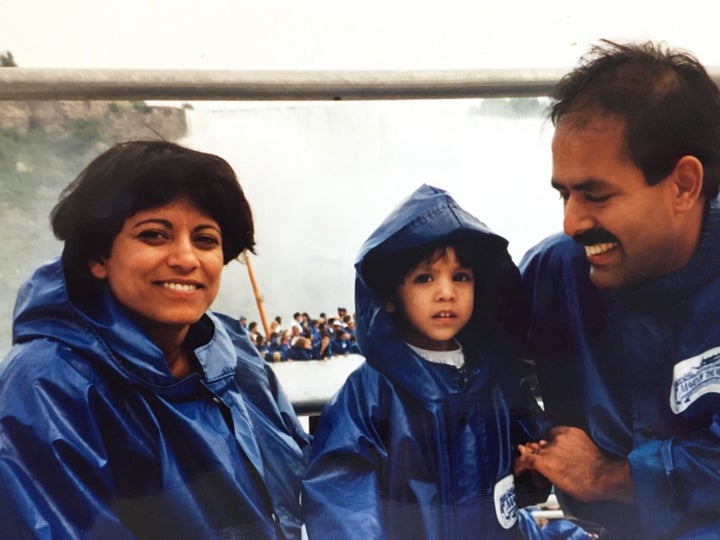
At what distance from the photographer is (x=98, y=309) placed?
1.01 metres

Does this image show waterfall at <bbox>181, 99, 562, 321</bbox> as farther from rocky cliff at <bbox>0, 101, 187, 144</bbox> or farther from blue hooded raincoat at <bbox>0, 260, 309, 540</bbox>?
blue hooded raincoat at <bbox>0, 260, 309, 540</bbox>

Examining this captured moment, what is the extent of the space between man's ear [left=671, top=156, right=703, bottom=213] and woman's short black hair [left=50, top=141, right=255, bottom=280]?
74cm

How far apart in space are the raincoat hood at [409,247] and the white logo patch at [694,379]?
327 millimetres

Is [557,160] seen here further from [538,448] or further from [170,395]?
[170,395]

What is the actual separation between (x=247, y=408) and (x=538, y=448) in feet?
1.68

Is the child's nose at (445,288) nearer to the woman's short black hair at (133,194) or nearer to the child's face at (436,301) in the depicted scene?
the child's face at (436,301)

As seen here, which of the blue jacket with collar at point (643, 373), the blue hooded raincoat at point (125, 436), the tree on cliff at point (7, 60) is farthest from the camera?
the blue jacket with collar at point (643, 373)

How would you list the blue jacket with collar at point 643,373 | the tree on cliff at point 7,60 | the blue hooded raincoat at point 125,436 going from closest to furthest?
the blue hooded raincoat at point 125,436
the tree on cliff at point 7,60
the blue jacket with collar at point 643,373

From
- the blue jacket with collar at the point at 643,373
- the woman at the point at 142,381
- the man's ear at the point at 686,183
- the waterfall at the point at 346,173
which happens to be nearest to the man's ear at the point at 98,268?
the woman at the point at 142,381

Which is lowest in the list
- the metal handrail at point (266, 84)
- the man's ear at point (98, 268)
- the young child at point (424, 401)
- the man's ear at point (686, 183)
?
the young child at point (424, 401)

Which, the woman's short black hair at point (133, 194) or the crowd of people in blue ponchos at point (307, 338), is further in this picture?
the crowd of people in blue ponchos at point (307, 338)

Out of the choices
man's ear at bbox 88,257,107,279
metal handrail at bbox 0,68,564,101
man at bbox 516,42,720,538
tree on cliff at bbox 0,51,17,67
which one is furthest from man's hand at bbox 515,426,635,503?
tree on cliff at bbox 0,51,17,67

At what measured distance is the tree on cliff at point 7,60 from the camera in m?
1.08

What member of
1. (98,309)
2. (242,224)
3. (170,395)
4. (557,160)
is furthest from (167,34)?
(557,160)
